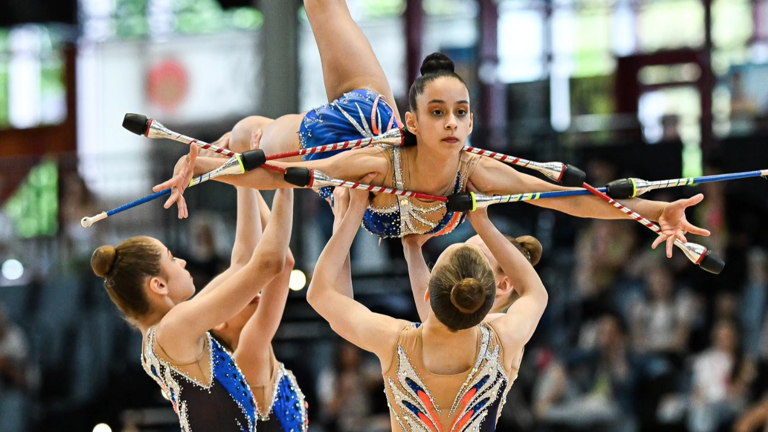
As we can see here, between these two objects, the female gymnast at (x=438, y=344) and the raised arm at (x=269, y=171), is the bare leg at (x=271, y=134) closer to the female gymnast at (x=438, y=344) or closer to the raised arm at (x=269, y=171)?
the raised arm at (x=269, y=171)

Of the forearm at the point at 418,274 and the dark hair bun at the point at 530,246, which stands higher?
the dark hair bun at the point at 530,246

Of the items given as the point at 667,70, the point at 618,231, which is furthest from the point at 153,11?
the point at 618,231

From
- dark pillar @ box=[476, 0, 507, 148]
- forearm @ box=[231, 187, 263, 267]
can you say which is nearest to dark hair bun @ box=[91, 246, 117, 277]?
forearm @ box=[231, 187, 263, 267]

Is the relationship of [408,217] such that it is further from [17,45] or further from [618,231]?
[17,45]

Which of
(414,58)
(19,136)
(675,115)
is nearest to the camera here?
(675,115)

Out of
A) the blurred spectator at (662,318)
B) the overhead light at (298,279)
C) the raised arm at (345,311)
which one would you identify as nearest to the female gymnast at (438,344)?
the raised arm at (345,311)

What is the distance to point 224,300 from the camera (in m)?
2.70

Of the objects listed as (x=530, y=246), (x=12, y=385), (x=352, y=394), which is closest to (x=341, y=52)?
(x=530, y=246)

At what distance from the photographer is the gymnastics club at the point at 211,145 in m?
2.56

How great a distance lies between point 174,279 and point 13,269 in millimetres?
5388

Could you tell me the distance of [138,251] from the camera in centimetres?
284

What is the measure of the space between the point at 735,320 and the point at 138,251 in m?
4.30

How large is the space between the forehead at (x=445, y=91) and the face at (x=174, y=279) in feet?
2.86

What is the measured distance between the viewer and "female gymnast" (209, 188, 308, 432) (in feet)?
9.96
